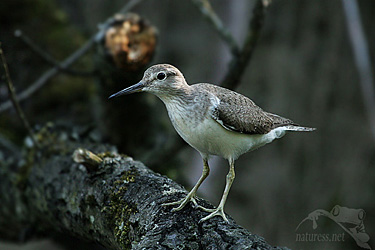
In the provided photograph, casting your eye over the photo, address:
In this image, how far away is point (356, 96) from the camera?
6477 millimetres

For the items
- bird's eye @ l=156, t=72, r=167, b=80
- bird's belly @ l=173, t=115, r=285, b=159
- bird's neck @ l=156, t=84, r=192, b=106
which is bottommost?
bird's belly @ l=173, t=115, r=285, b=159

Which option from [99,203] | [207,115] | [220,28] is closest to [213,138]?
[207,115]

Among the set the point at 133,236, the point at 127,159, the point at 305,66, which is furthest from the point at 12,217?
the point at 305,66

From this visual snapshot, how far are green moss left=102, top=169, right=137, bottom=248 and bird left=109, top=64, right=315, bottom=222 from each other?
40cm

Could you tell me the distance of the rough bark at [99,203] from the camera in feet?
8.09

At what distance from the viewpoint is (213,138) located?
308 cm

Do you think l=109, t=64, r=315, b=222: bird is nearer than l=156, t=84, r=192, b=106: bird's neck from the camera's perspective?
Yes

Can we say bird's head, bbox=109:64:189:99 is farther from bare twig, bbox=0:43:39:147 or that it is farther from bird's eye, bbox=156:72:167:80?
bare twig, bbox=0:43:39:147

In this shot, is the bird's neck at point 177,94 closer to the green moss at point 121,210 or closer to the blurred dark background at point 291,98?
the green moss at point 121,210

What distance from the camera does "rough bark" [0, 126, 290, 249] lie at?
2467 millimetres

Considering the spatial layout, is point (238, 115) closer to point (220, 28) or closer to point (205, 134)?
point (205, 134)

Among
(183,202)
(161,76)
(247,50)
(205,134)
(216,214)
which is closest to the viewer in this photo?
Answer: (216,214)

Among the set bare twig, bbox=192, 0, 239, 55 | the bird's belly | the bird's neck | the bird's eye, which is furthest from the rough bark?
bare twig, bbox=192, 0, 239, 55

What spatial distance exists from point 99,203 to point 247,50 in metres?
2.21
